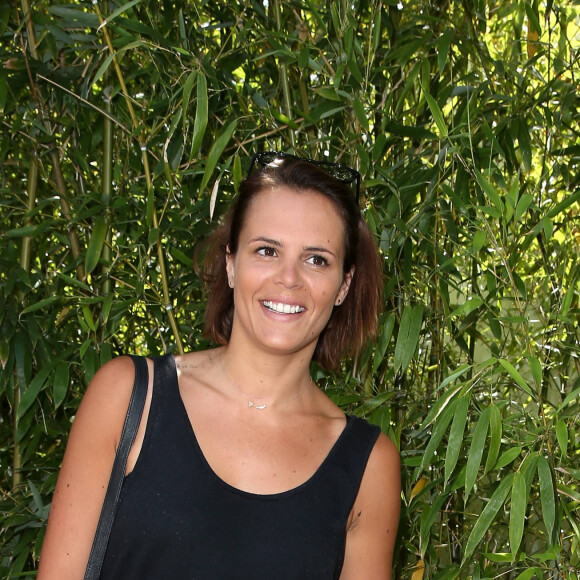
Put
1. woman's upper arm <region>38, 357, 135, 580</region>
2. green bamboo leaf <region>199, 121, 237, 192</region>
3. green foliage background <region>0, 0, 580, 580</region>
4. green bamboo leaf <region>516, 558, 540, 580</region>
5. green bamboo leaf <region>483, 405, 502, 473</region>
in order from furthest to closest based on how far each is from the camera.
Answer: green foliage background <region>0, 0, 580, 580</region> < green bamboo leaf <region>199, 121, 237, 192</region> < green bamboo leaf <region>516, 558, 540, 580</region> < green bamboo leaf <region>483, 405, 502, 473</region> < woman's upper arm <region>38, 357, 135, 580</region>

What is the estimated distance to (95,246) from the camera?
208 centimetres

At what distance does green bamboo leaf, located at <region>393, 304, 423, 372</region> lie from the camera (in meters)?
2.02

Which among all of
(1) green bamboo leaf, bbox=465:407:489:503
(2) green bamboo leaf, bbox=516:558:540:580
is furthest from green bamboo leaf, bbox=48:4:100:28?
(2) green bamboo leaf, bbox=516:558:540:580

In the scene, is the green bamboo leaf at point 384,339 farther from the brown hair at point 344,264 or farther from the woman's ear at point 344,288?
the woman's ear at point 344,288

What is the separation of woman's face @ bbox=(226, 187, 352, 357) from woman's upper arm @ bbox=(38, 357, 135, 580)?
11.0 inches

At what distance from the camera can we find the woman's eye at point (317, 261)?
5.58 ft

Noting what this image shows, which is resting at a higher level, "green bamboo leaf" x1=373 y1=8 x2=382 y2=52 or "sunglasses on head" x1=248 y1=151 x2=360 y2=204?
"green bamboo leaf" x1=373 y1=8 x2=382 y2=52

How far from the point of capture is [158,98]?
7.59 feet

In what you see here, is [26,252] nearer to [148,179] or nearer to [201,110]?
[148,179]

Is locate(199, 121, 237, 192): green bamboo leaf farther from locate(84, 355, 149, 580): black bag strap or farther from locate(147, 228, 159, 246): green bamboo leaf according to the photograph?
locate(84, 355, 149, 580): black bag strap

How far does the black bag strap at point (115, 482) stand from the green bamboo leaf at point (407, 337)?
2.13 ft

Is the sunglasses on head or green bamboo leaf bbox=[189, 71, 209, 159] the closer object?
the sunglasses on head

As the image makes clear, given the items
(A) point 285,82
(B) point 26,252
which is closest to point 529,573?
(A) point 285,82

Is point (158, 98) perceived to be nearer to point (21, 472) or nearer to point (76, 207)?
point (76, 207)
